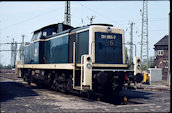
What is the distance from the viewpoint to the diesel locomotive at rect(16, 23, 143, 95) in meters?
8.54

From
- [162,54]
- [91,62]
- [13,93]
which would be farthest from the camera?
[162,54]

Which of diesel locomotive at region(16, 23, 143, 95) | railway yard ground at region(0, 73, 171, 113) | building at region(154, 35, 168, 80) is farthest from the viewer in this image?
building at region(154, 35, 168, 80)

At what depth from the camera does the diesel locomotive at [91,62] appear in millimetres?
8539

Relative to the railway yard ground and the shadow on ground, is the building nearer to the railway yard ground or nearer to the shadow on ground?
the railway yard ground

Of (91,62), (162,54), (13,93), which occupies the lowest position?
(13,93)

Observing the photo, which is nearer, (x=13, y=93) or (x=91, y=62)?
(x=91, y=62)

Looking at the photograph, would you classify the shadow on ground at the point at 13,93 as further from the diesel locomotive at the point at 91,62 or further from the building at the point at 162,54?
the building at the point at 162,54

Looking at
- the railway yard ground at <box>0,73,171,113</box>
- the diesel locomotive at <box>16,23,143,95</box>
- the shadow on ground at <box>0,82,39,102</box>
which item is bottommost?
the shadow on ground at <box>0,82,39,102</box>

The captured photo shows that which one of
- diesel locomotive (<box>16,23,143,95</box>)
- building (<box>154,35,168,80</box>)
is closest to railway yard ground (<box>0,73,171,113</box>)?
diesel locomotive (<box>16,23,143,95</box>)

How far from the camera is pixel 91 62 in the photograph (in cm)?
844

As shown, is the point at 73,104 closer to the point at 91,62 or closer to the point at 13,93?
the point at 91,62

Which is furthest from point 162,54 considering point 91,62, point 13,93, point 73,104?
Result: point 73,104

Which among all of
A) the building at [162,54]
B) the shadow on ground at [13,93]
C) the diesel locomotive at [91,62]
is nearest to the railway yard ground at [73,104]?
the shadow on ground at [13,93]

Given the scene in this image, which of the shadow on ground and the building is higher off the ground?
the building
